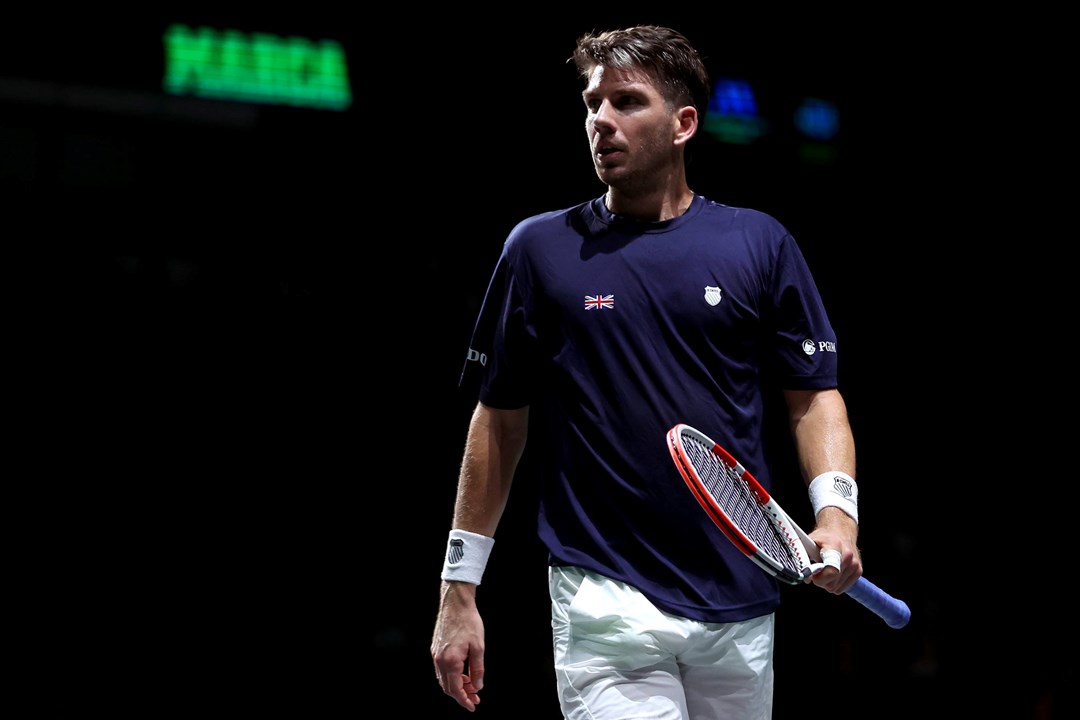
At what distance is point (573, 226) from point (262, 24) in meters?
5.67

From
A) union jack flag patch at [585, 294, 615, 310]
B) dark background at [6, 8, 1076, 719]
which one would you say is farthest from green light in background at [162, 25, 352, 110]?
union jack flag patch at [585, 294, 615, 310]

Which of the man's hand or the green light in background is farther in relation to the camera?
the green light in background

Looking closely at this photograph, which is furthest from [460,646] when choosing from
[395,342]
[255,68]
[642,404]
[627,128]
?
[395,342]

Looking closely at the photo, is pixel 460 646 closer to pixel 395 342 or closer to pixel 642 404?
pixel 642 404

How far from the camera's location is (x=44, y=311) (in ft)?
30.8

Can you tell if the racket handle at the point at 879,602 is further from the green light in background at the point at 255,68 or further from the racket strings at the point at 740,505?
the green light in background at the point at 255,68

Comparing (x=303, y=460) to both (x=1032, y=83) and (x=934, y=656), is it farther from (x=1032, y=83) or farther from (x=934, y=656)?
(x=1032, y=83)

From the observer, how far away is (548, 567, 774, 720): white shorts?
2771mm

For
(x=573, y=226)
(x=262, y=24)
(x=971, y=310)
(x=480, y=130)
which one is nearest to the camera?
(x=573, y=226)

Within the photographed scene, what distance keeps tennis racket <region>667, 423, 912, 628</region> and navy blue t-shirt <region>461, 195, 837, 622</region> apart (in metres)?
0.15

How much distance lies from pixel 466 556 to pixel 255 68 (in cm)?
585

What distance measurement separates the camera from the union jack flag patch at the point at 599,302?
9.73 ft

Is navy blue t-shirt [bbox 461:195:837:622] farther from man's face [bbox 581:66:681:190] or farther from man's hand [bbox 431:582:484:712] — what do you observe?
man's hand [bbox 431:582:484:712]

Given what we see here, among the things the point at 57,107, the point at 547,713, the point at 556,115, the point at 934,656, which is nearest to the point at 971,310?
the point at 934,656
